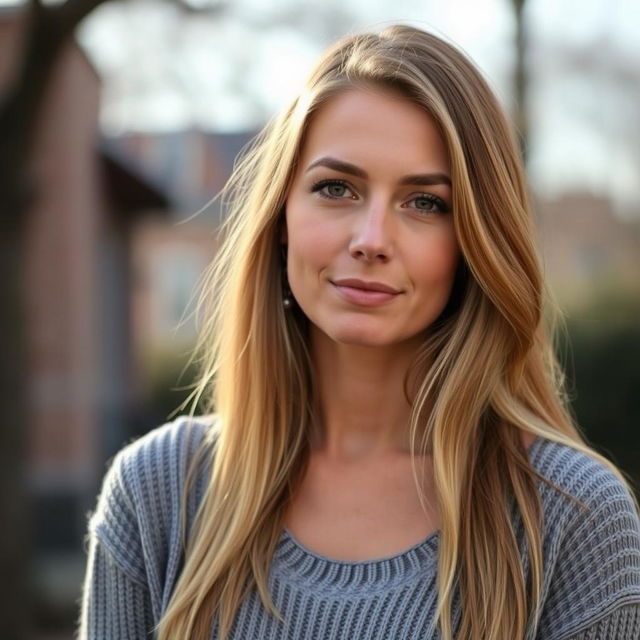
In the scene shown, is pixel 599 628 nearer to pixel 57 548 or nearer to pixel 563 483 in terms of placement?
pixel 563 483

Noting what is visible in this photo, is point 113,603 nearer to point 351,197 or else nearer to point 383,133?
point 351,197

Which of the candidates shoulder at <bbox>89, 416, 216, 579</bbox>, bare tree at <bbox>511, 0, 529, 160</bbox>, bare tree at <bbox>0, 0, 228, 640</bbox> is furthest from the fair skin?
bare tree at <bbox>0, 0, 228, 640</bbox>

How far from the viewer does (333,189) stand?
2402 millimetres

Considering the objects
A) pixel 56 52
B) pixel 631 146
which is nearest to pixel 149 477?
pixel 56 52

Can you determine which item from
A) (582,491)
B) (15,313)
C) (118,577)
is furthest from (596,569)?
(15,313)

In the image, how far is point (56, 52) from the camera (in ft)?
22.2

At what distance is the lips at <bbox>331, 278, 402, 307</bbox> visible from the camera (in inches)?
91.7

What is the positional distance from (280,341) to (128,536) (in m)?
0.57

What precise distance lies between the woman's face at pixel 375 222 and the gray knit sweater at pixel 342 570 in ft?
1.44

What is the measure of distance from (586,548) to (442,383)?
18.6 inches

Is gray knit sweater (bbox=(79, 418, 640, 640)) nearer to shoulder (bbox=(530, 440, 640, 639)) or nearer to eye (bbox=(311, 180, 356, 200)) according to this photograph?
shoulder (bbox=(530, 440, 640, 639))

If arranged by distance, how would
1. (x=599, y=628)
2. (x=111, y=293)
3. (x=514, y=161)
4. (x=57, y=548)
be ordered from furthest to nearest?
(x=111, y=293)
(x=57, y=548)
(x=514, y=161)
(x=599, y=628)

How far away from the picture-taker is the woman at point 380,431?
2.30 m

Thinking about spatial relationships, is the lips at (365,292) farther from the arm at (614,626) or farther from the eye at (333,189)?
the arm at (614,626)
